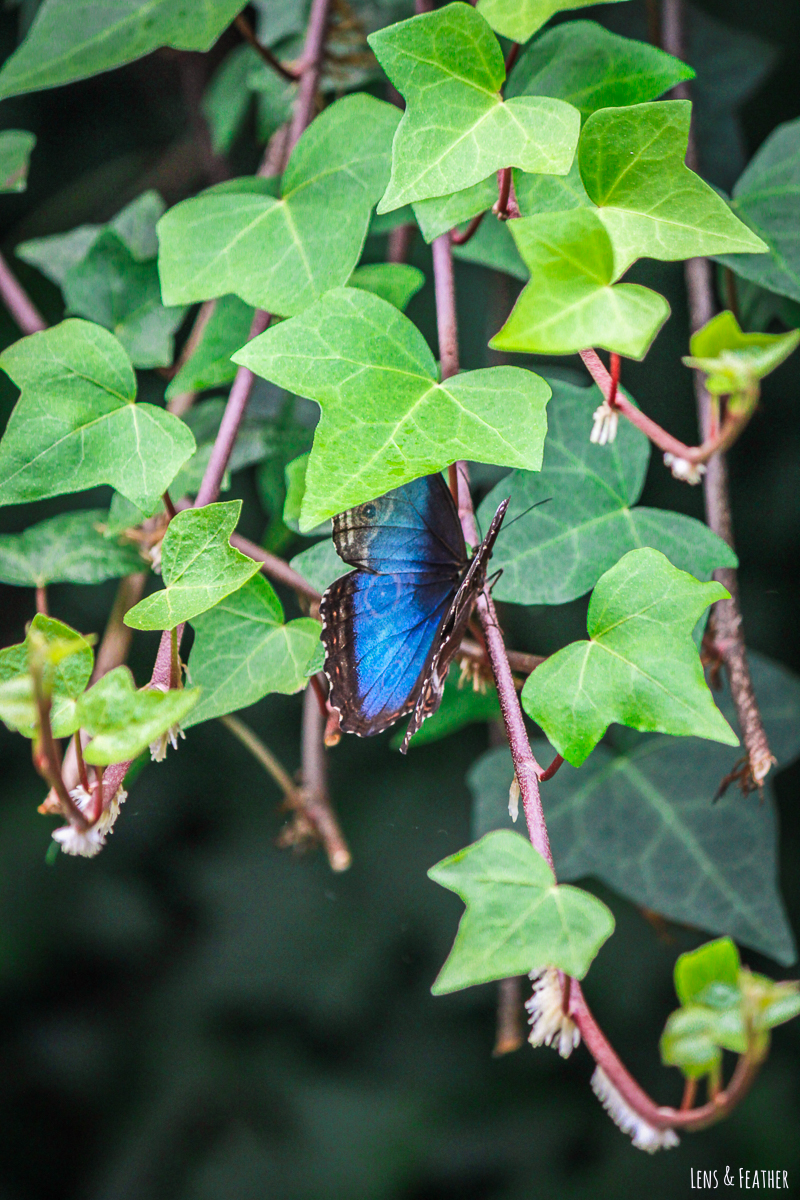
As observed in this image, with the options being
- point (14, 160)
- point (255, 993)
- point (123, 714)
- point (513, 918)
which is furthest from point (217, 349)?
point (255, 993)

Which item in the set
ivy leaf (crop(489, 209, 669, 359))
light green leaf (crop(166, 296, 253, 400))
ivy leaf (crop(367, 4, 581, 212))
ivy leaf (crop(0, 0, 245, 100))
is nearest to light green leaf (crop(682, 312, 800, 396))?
ivy leaf (crop(489, 209, 669, 359))

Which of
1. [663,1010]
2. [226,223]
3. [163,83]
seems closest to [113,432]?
[226,223]

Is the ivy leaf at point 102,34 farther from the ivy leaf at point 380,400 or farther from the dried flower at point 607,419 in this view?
the dried flower at point 607,419

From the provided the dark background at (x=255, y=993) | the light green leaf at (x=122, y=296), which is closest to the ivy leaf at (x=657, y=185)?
the light green leaf at (x=122, y=296)

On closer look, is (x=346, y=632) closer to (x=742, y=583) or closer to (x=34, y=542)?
(x=34, y=542)

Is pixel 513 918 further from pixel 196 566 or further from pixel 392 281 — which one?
pixel 392 281

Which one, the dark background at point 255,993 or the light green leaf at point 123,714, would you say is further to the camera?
the dark background at point 255,993

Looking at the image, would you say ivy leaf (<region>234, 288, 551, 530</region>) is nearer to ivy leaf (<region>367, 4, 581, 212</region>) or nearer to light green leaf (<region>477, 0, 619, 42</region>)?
ivy leaf (<region>367, 4, 581, 212</region>)
